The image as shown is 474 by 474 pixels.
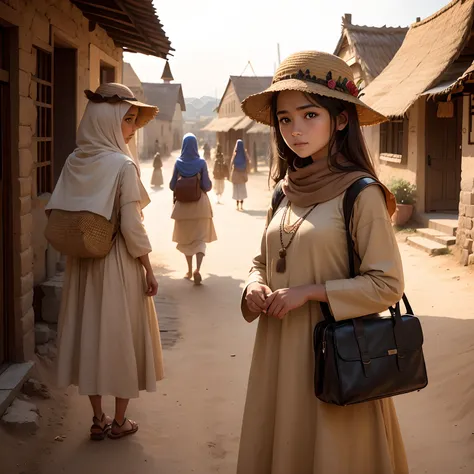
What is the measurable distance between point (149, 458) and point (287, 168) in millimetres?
2066

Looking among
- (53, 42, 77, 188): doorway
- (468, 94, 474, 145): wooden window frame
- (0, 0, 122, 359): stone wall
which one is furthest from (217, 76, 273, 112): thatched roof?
(0, 0, 122, 359): stone wall

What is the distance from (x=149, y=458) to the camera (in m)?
3.77

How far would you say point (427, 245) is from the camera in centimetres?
1016

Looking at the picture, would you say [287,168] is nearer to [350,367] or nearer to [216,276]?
[350,367]

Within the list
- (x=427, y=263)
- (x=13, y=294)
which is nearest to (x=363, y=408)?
(x=13, y=294)

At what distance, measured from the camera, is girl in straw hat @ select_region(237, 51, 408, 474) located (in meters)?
2.12

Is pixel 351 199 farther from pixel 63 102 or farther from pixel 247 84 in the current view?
pixel 247 84

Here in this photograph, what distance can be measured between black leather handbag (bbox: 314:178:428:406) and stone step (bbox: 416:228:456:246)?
832cm

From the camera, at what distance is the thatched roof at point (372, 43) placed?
1731cm

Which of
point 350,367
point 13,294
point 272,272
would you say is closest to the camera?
point 350,367

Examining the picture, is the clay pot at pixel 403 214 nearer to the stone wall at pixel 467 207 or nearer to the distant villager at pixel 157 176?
the stone wall at pixel 467 207

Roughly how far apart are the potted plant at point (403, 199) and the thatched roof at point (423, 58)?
56.7 inches

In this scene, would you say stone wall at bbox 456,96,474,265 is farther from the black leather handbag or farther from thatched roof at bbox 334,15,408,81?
thatched roof at bbox 334,15,408,81

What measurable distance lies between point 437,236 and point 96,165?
25.7 ft
